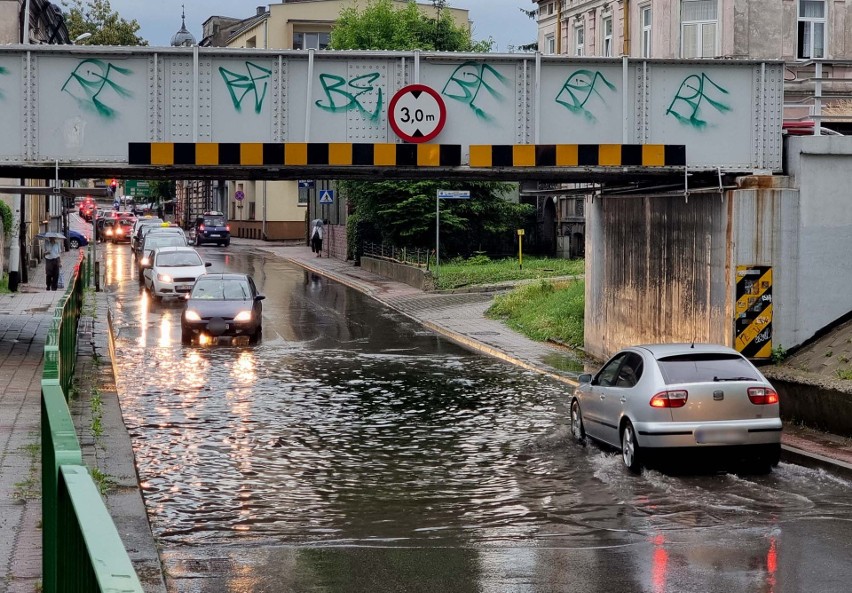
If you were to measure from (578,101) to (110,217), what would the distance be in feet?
204

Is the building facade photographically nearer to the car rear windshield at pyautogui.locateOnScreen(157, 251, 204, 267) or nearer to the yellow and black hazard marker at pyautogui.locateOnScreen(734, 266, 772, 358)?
the car rear windshield at pyautogui.locateOnScreen(157, 251, 204, 267)

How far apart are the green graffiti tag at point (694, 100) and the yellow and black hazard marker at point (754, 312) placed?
9.19 feet

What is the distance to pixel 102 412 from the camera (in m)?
15.3

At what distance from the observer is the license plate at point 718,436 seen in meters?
12.8

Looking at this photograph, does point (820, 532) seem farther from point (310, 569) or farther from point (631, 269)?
point (631, 269)

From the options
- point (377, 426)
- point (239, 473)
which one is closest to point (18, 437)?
point (239, 473)

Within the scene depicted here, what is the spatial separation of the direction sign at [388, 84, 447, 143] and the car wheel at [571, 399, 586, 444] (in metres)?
5.26

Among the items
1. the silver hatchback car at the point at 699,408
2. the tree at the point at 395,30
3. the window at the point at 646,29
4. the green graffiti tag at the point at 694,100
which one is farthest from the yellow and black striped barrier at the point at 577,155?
the tree at the point at 395,30

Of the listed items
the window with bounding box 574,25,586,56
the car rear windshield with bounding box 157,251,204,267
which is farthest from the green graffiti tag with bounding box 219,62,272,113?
the window with bounding box 574,25,586,56

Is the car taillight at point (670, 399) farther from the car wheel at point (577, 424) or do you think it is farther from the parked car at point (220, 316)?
the parked car at point (220, 316)

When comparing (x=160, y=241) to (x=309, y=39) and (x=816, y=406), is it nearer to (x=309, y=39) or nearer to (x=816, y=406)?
(x=309, y=39)

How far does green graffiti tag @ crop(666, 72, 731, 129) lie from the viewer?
19.4 metres

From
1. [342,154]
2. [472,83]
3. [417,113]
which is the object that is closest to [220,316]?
[342,154]

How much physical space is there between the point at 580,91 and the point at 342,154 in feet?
12.9
